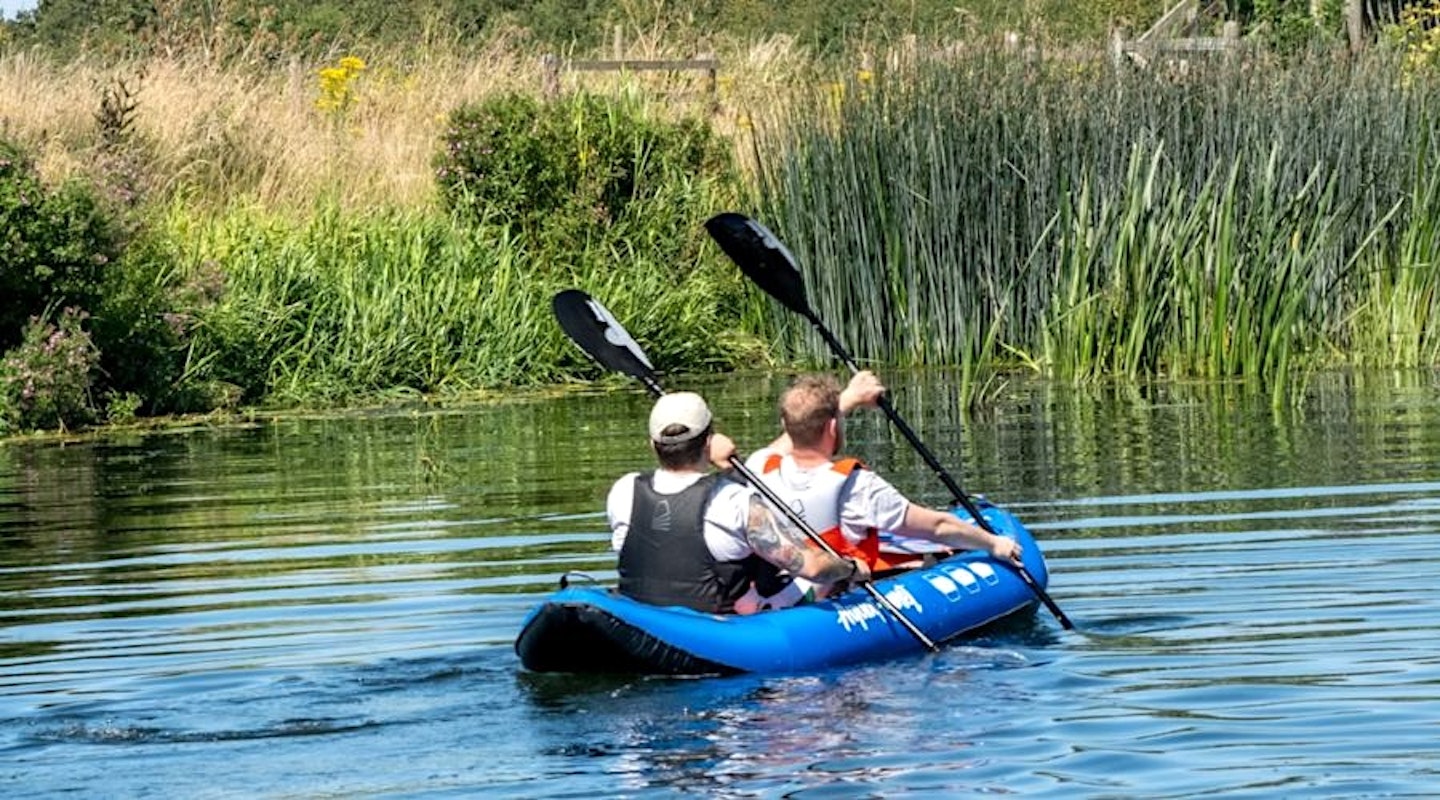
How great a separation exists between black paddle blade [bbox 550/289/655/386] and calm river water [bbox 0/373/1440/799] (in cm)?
93

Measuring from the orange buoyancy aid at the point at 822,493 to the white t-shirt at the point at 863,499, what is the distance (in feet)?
0.03

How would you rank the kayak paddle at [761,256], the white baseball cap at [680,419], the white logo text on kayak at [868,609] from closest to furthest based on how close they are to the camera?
the white baseball cap at [680,419]
the white logo text on kayak at [868,609]
the kayak paddle at [761,256]

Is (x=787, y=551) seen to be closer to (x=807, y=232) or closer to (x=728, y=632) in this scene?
(x=728, y=632)

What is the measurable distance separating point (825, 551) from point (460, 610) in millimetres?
1823

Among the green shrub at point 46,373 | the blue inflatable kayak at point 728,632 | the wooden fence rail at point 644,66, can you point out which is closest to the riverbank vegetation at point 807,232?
the green shrub at point 46,373

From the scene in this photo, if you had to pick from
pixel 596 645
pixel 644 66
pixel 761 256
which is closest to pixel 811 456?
pixel 596 645

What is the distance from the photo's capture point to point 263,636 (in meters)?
9.88

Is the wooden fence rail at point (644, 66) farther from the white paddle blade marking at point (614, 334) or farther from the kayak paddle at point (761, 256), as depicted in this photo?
the white paddle blade marking at point (614, 334)

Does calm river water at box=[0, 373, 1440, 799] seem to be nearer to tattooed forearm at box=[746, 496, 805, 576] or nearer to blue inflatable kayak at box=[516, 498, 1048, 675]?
blue inflatable kayak at box=[516, 498, 1048, 675]

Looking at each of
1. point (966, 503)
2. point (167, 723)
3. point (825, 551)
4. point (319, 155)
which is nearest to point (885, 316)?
point (319, 155)

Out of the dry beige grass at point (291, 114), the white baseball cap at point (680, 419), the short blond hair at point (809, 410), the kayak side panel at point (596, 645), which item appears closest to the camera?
the kayak side panel at point (596, 645)

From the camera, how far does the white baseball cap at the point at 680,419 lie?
8.63m

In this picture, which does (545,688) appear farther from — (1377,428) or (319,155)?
(319,155)

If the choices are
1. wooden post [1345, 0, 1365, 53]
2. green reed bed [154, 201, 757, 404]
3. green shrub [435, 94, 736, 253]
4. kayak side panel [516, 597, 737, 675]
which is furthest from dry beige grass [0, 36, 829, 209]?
kayak side panel [516, 597, 737, 675]
